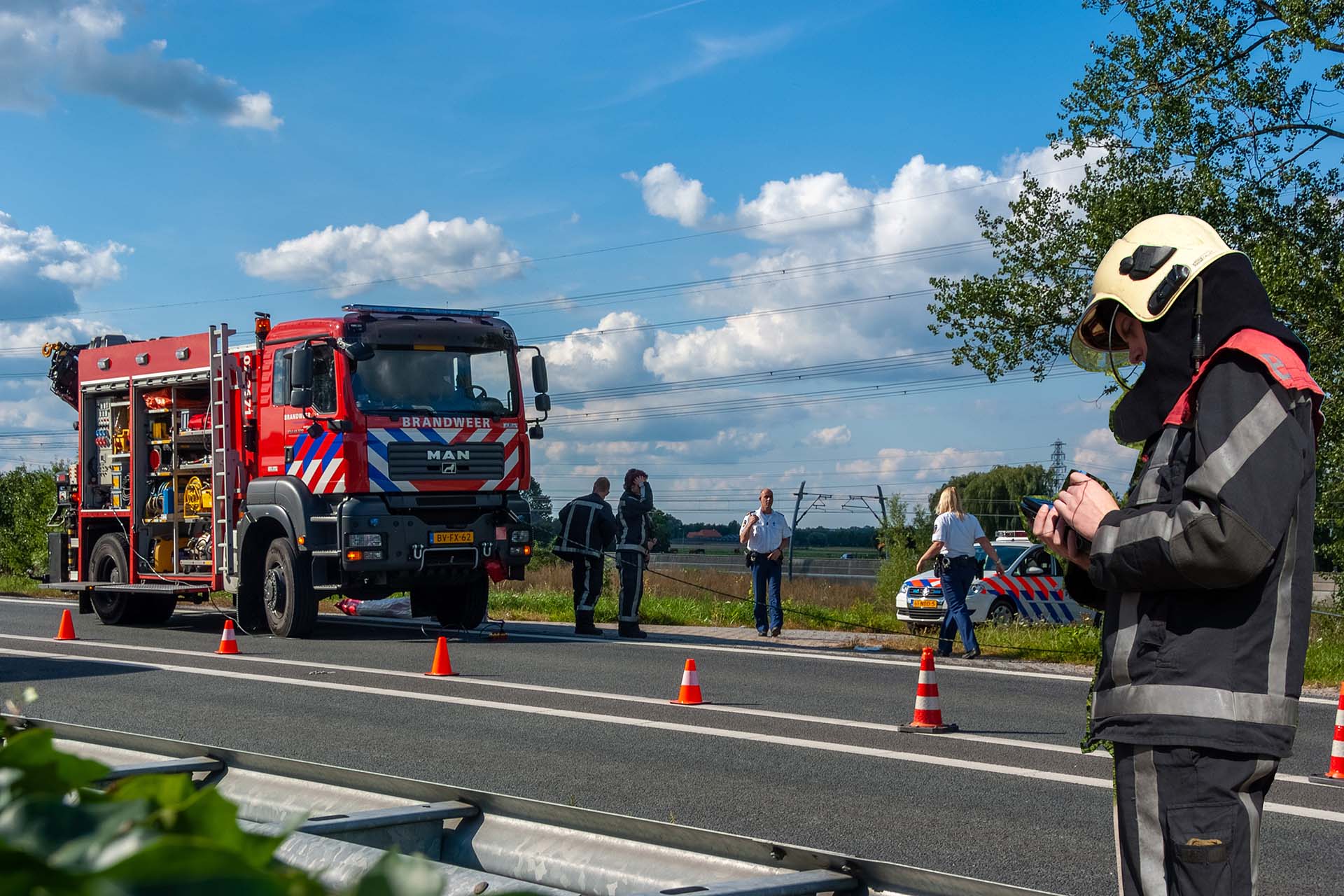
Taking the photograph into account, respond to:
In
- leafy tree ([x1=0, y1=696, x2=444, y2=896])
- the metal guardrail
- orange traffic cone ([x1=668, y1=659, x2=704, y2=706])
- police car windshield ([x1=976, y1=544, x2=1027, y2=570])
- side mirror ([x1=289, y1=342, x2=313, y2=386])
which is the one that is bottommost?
orange traffic cone ([x1=668, y1=659, x2=704, y2=706])

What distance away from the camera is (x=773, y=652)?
14773mm

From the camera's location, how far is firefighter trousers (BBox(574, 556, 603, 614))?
16.9m

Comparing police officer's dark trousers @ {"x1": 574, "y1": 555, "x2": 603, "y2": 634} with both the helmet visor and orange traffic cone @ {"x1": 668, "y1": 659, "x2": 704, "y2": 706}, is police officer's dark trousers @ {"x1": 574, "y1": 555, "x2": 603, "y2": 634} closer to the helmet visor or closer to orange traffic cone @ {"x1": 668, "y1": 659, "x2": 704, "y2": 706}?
orange traffic cone @ {"x1": 668, "y1": 659, "x2": 704, "y2": 706}

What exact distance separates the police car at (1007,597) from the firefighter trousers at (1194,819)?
1671 cm

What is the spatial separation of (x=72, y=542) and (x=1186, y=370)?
19373mm

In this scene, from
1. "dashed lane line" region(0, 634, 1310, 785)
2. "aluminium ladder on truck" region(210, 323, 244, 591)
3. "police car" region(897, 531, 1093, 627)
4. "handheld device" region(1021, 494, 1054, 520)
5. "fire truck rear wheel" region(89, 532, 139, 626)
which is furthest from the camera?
"police car" region(897, 531, 1093, 627)

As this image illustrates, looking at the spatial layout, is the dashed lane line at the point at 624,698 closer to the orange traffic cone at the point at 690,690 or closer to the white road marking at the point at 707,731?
the orange traffic cone at the point at 690,690

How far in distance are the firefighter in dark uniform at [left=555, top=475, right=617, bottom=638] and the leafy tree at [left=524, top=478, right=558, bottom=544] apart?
0.42 meters

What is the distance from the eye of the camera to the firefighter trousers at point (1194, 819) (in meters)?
2.43

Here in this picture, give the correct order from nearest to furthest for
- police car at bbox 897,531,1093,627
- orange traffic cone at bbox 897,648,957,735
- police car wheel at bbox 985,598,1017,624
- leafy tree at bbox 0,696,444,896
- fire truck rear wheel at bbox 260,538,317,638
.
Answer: leafy tree at bbox 0,696,444,896 → orange traffic cone at bbox 897,648,957,735 → fire truck rear wheel at bbox 260,538,317,638 → police car at bbox 897,531,1093,627 → police car wheel at bbox 985,598,1017,624

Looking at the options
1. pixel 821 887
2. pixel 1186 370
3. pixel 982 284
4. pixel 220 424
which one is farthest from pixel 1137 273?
pixel 982 284

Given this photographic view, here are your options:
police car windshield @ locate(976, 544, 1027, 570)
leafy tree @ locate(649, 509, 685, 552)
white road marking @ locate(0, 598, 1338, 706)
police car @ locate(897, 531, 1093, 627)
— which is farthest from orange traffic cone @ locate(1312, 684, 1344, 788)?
leafy tree @ locate(649, 509, 685, 552)

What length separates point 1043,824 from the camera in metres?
6.71

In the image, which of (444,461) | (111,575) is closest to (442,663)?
(444,461)
